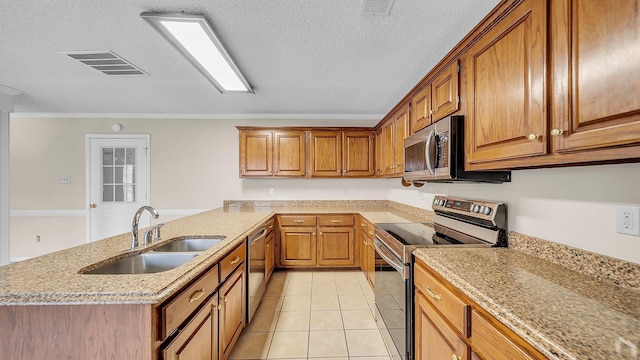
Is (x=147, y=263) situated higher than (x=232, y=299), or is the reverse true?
(x=147, y=263)

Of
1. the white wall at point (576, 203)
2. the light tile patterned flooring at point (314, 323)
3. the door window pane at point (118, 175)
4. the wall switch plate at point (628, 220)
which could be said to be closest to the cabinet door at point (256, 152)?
the light tile patterned flooring at point (314, 323)

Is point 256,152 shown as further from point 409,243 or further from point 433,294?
point 433,294

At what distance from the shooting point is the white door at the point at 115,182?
405 centimetres

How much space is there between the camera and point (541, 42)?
37.7 inches

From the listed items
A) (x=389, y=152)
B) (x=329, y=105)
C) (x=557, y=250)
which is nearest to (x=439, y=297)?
(x=557, y=250)

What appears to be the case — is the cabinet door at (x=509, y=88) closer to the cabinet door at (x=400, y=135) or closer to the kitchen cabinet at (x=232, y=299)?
the cabinet door at (x=400, y=135)

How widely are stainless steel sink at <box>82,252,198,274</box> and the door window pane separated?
10.6 feet

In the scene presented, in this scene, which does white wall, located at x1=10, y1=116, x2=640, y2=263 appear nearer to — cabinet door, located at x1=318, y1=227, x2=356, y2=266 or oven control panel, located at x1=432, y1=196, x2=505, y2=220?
cabinet door, located at x1=318, y1=227, x2=356, y2=266

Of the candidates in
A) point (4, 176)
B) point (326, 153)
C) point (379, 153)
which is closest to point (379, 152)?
point (379, 153)

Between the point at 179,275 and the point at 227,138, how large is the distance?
3.36 metres

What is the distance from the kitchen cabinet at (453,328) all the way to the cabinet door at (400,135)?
144 centimetres

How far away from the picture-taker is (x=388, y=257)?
6.16 feet

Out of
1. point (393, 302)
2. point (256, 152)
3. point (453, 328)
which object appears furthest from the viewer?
point (256, 152)

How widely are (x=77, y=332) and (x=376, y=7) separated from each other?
2.22 meters
